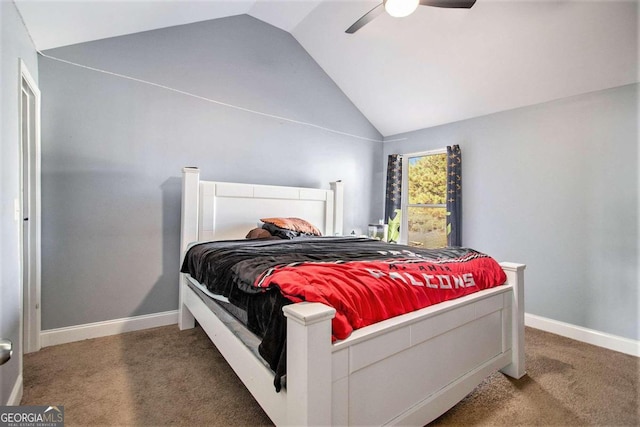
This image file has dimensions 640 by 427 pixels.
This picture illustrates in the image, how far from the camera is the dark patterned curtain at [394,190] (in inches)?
171

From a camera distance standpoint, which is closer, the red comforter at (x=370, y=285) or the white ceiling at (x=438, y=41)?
the red comforter at (x=370, y=285)

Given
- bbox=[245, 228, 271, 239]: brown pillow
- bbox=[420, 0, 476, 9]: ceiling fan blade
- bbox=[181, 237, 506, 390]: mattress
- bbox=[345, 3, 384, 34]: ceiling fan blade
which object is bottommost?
bbox=[181, 237, 506, 390]: mattress

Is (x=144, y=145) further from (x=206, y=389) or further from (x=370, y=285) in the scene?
(x=370, y=285)

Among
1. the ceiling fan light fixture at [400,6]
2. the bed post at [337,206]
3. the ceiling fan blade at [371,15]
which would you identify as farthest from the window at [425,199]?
the ceiling fan light fixture at [400,6]

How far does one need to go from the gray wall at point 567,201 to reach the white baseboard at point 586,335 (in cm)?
5

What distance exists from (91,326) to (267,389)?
7.02ft

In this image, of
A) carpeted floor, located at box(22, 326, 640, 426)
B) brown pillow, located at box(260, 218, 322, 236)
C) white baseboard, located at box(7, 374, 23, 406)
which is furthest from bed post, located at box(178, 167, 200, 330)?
white baseboard, located at box(7, 374, 23, 406)

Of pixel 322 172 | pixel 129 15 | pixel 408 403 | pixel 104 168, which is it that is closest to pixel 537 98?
pixel 322 172

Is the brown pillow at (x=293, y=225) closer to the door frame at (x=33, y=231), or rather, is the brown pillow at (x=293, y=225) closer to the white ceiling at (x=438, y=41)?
the door frame at (x=33, y=231)

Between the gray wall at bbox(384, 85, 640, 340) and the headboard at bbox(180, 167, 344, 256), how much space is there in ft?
5.71

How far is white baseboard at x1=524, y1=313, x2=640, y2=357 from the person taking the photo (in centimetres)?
250

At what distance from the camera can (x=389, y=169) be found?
4.45 m

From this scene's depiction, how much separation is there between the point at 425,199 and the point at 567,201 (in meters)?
1.62

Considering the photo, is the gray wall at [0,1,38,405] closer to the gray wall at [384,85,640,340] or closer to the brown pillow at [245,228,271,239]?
the brown pillow at [245,228,271,239]
